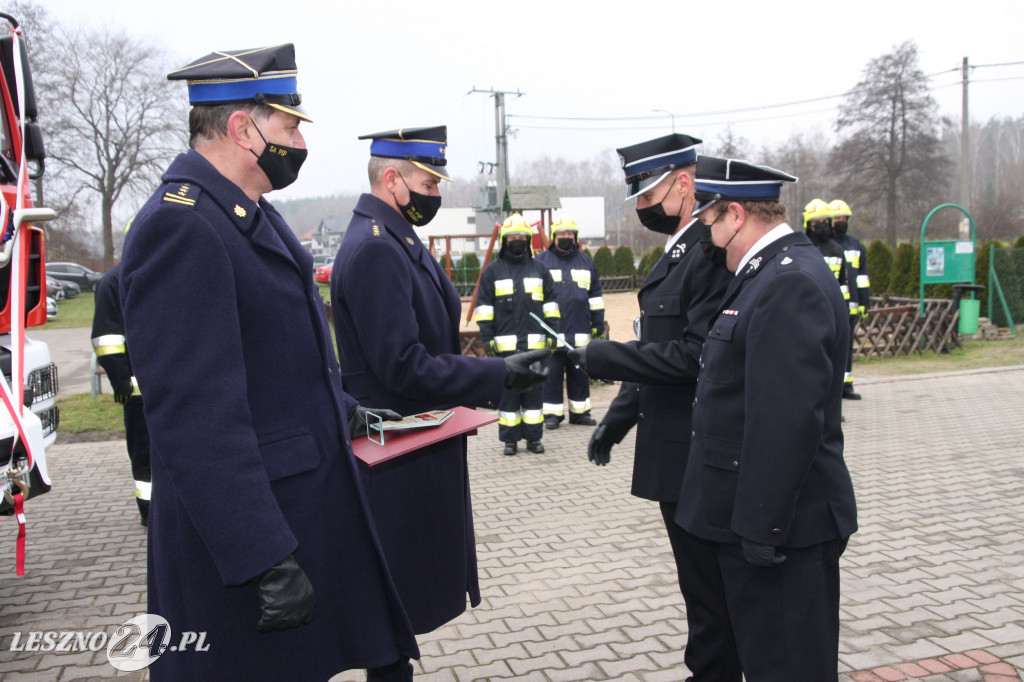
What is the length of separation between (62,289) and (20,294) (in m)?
38.4

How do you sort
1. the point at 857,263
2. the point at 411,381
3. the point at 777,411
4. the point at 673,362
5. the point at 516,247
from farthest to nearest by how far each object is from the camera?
the point at 857,263, the point at 516,247, the point at 673,362, the point at 411,381, the point at 777,411

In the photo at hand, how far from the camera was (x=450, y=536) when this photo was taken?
298cm

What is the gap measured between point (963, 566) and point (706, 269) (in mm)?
3071

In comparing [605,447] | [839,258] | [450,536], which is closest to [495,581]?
[605,447]

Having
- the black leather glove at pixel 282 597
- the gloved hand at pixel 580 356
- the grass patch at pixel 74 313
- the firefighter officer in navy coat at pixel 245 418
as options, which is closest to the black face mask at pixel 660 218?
the gloved hand at pixel 580 356

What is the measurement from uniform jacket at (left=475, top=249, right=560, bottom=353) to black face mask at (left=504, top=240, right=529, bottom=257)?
0.31ft

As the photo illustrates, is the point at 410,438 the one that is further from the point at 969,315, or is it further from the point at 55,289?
the point at 55,289

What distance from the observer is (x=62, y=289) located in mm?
37688

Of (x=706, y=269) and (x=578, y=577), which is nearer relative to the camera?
(x=706, y=269)

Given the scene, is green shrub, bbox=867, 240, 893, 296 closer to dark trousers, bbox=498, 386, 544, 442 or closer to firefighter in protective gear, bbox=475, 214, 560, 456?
firefighter in protective gear, bbox=475, 214, 560, 456

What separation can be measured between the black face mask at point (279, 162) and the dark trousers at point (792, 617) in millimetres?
1900

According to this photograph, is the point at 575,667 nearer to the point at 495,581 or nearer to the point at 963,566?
the point at 495,581

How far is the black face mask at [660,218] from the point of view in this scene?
3529 millimetres

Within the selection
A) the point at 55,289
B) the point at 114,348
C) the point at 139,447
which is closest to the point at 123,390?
the point at 114,348
